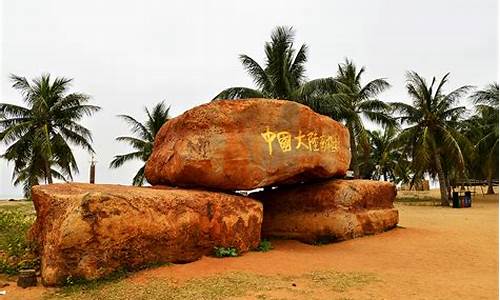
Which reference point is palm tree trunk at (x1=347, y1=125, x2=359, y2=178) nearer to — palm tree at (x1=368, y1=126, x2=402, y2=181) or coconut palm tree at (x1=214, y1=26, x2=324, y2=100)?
coconut palm tree at (x1=214, y1=26, x2=324, y2=100)

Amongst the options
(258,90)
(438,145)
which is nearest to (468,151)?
(438,145)

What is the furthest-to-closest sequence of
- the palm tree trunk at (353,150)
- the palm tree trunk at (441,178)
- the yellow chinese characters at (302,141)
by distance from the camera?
the palm tree trunk at (441,178)
the palm tree trunk at (353,150)
the yellow chinese characters at (302,141)

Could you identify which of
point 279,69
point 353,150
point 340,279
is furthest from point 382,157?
point 340,279

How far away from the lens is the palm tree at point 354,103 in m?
18.2

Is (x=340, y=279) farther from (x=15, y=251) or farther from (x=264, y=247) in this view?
(x=15, y=251)

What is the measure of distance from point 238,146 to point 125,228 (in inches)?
117

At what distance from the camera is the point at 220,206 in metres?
8.23

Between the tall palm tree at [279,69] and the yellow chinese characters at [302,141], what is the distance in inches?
333

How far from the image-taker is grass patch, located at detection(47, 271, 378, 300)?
561 centimetres

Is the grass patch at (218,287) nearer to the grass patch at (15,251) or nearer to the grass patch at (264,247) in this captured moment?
the grass patch at (15,251)

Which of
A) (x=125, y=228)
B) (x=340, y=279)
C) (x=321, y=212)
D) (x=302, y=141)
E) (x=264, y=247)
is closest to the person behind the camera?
(x=340, y=279)

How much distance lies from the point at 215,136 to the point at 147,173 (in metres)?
2.45

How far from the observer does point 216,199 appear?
8.24 m

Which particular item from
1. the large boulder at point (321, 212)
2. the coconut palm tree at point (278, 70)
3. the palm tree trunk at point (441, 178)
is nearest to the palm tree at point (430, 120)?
the palm tree trunk at point (441, 178)
